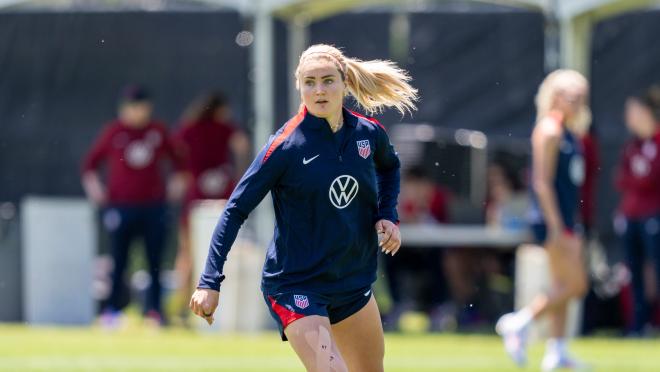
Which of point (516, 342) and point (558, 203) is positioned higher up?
point (558, 203)

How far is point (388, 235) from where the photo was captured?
576 centimetres

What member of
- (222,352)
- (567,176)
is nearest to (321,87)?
(567,176)

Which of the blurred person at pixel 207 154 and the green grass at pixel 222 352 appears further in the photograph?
the blurred person at pixel 207 154

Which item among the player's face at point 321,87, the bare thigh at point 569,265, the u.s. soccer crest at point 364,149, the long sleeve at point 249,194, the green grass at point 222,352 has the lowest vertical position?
the green grass at point 222,352

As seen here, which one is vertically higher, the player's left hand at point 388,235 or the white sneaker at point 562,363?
the player's left hand at point 388,235

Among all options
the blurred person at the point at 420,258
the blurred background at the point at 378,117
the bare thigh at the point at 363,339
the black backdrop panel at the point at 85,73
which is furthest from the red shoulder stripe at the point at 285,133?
the black backdrop panel at the point at 85,73

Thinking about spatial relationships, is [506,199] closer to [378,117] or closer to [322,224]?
[378,117]

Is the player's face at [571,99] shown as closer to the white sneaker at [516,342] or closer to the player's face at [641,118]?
the white sneaker at [516,342]

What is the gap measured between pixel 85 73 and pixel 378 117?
126 inches

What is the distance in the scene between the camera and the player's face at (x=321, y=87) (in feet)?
18.6

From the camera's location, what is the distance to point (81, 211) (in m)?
14.3

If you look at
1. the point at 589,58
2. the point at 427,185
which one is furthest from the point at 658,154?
the point at 427,185

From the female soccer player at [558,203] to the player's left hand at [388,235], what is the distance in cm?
456

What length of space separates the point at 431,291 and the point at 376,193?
9464 mm
